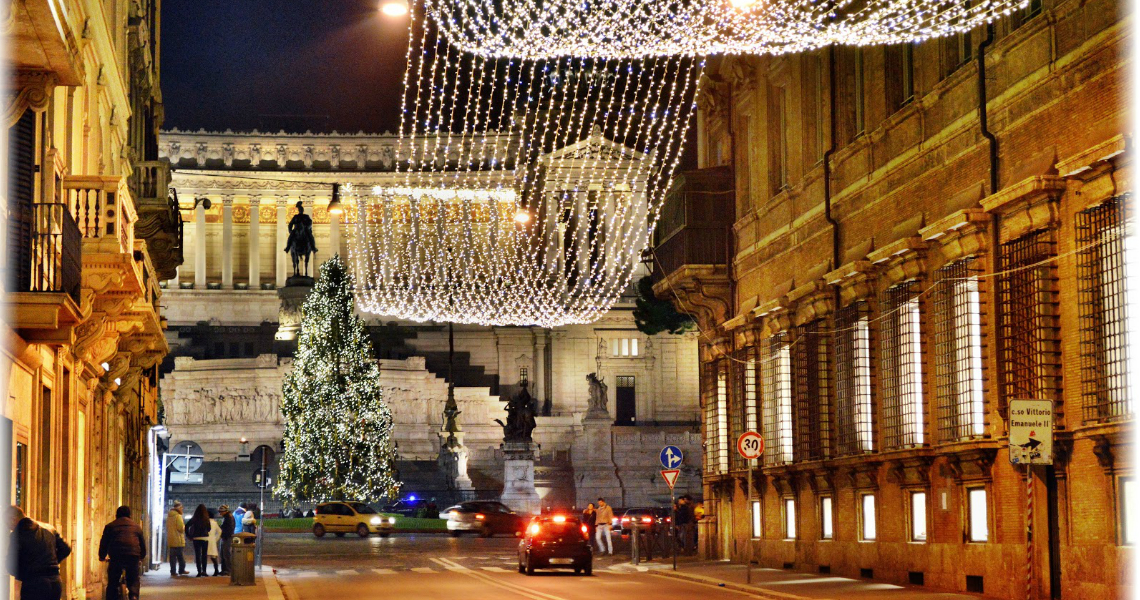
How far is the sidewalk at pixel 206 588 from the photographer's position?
26406mm

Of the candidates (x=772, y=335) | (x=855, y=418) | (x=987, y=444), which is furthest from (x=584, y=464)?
(x=987, y=444)

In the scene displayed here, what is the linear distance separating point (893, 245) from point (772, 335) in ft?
25.9

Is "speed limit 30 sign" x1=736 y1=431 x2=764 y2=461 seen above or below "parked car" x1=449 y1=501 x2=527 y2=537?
above

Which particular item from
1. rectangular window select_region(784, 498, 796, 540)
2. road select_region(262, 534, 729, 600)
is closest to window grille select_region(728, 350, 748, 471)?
rectangular window select_region(784, 498, 796, 540)

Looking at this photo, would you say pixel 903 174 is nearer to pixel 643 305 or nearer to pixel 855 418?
pixel 855 418

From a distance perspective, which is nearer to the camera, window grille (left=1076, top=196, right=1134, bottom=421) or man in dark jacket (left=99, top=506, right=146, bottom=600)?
window grille (left=1076, top=196, right=1134, bottom=421)

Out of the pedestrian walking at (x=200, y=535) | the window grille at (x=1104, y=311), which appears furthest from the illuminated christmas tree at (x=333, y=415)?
the window grille at (x=1104, y=311)

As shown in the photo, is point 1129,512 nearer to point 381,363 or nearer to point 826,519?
point 826,519

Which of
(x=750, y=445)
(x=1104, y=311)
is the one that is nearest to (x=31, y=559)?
(x=1104, y=311)

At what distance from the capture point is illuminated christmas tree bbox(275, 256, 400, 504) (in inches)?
2499

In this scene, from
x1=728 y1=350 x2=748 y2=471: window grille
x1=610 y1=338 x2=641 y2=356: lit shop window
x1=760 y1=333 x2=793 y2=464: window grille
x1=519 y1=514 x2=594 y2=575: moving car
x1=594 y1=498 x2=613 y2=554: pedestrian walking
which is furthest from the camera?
x1=610 y1=338 x2=641 y2=356: lit shop window

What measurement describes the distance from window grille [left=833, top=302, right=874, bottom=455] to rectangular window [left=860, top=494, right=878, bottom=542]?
827 millimetres

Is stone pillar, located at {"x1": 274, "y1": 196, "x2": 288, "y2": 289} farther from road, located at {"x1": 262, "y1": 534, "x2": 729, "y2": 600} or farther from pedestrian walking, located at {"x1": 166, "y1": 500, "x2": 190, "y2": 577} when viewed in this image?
pedestrian walking, located at {"x1": 166, "y1": 500, "x2": 190, "y2": 577}

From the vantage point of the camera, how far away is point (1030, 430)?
1855 cm
